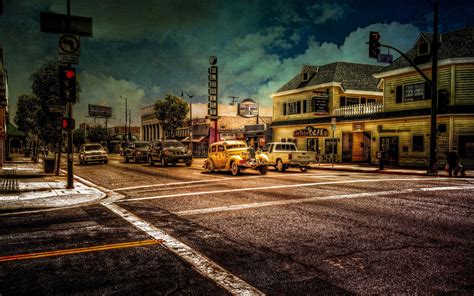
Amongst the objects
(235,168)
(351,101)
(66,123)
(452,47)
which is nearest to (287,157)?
(235,168)

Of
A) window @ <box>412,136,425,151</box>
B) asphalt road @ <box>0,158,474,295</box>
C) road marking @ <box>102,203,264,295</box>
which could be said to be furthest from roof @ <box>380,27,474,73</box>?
road marking @ <box>102,203,264,295</box>

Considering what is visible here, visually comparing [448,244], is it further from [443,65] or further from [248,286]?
[443,65]

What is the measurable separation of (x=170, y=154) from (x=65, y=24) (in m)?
14.6

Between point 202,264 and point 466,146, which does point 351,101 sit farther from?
point 202,264

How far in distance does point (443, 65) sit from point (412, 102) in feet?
11.4

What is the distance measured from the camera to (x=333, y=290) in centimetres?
367

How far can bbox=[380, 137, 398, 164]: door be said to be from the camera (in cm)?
2731

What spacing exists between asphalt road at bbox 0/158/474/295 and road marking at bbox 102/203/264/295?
0.01 metres

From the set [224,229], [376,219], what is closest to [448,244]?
[376,219]

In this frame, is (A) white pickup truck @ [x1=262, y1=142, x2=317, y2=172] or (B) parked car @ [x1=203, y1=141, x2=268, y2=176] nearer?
(B) parked car @ [x1=203, y1=141, x2=268, y2=176]

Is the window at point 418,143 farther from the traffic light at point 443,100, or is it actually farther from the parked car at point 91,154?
the parked car at point 91,154

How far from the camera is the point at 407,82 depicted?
2688 centimetres

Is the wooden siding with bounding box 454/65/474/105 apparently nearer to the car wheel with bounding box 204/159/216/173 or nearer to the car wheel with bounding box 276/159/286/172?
the car wheel with bounding box 276/159/286/172

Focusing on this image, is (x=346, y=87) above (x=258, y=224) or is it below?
above
